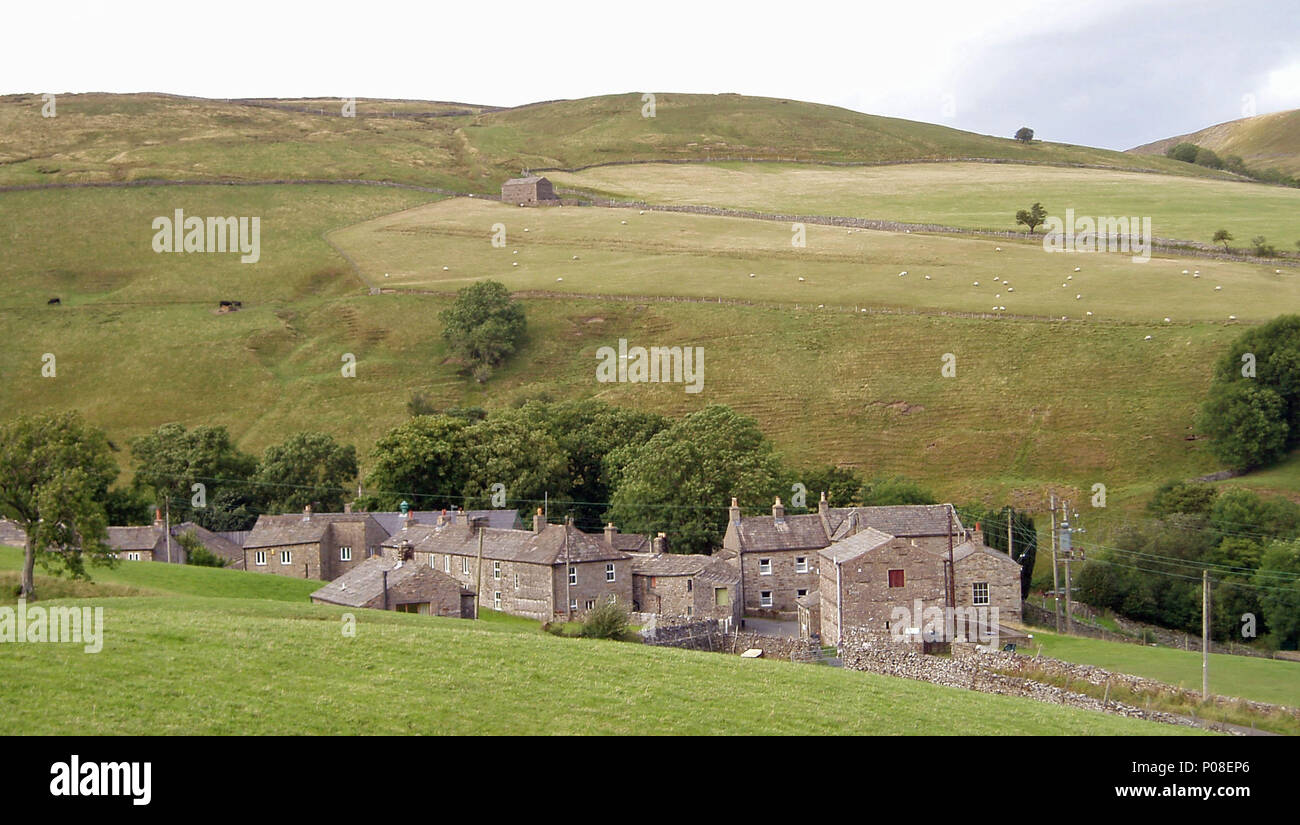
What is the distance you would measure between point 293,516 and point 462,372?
3923 cm

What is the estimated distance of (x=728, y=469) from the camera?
245 feet

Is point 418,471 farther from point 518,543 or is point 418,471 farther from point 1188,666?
point 1188,666

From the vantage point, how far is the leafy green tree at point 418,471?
3300 inches

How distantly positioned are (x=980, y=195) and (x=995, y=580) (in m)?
125

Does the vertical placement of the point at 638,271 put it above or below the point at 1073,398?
above

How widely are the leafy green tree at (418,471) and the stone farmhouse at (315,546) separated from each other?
8.60 metres

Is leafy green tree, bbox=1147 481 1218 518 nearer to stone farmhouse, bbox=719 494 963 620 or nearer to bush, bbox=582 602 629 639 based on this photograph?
stone farmhouse, bbox=719 494 963 620

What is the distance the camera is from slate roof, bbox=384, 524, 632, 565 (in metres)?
60.3

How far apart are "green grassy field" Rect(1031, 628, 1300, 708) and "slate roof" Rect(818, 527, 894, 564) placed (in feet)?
27.6

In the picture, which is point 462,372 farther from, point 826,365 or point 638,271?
point 826,365

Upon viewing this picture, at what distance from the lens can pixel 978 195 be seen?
564 feet

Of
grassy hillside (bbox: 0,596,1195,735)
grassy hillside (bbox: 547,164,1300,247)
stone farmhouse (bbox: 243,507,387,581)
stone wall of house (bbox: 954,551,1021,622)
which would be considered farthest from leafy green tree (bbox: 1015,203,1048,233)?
grassy hillside (bbox: 0,596,1195,735)
